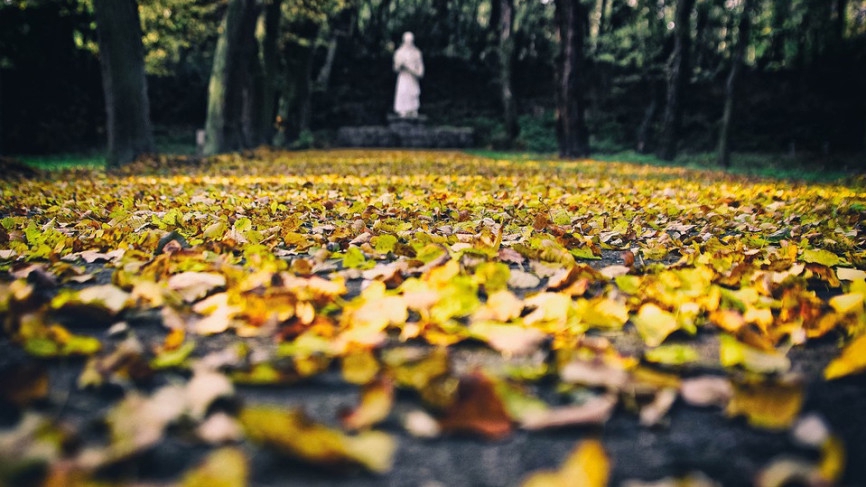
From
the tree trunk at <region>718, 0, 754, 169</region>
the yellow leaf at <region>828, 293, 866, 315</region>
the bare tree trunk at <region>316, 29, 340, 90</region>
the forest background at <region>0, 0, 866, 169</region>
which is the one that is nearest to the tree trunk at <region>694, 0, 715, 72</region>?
the forest background at <region>0, 0, 866, 169</region>

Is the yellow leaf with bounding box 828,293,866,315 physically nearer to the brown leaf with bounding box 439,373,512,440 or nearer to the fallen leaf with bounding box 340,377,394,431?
the brown leaf with bounding box 439,373,512,440

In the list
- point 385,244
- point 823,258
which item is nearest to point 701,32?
point 823,258

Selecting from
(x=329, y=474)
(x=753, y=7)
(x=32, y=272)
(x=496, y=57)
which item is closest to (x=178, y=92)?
(x=496, y=57)

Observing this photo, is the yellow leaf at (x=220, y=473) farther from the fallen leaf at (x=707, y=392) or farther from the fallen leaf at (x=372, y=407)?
the fallen leaf at (x=707, y=392)

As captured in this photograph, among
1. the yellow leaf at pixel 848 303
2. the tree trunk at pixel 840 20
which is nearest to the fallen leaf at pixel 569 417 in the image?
the yellow leaf at pixel 848 303

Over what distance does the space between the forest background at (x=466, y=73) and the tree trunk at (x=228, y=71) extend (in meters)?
0.03

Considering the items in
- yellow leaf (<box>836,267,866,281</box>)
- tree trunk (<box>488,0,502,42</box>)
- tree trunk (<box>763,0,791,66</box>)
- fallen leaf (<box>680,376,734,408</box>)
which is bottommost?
fallen leaf (<box>680,376,734,408</box>)

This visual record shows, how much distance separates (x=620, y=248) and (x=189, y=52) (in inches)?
949

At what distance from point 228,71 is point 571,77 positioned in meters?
7.63

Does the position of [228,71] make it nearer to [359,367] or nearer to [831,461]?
[359,367]

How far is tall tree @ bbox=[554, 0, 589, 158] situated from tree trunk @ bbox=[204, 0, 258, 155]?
7.00 m

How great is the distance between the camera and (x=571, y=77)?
12.9 metres

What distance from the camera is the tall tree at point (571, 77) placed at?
12781mm

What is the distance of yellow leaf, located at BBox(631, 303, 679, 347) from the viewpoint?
4.49 feet
